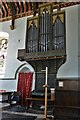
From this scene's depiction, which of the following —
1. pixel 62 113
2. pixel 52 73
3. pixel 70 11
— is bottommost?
pixel 62 113

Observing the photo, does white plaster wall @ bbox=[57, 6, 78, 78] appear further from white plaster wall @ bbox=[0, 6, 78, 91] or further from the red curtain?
the red curtain

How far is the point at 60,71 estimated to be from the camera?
7.44m

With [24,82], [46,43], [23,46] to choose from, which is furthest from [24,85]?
[46,43]

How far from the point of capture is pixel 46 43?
7230 mm

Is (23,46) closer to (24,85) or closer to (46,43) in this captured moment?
(46,43)

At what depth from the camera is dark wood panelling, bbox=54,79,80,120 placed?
4.54 metres

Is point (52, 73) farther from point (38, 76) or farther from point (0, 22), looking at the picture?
point (0, 22)

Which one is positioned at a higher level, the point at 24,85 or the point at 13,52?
the point at 13,52

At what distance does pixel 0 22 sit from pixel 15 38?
1645 millimetres

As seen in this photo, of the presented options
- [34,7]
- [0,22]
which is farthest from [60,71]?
[0,22]

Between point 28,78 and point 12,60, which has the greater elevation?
point 12,60

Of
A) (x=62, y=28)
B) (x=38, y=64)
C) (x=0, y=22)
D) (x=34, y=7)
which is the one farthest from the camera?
(x=0, y=22)

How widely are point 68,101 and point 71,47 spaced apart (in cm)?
334

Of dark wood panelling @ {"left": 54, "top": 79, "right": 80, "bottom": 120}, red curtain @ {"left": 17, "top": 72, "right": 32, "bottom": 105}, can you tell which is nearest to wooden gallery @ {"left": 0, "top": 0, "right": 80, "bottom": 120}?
red curtain @ {"left": 17, "top": 72, "right": 32, "bottom": 105}
